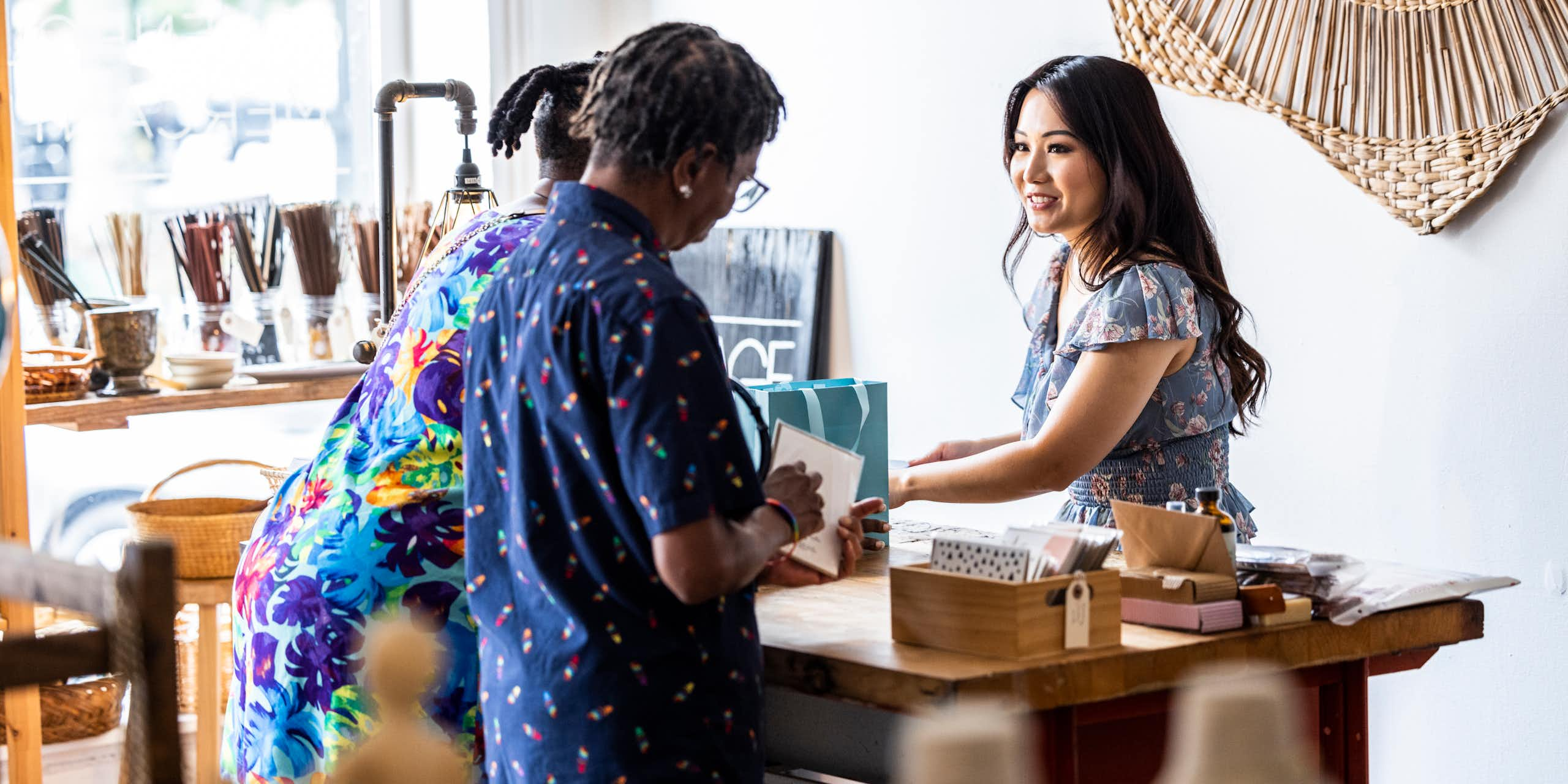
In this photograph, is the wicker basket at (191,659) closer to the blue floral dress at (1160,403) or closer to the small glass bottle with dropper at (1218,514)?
the blue floral dress at (1160,403)

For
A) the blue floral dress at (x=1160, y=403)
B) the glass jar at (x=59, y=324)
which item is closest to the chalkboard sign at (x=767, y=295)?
the glass jar at (x=59, y=324)

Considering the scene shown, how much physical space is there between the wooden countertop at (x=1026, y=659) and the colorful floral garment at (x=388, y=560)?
0.36 m

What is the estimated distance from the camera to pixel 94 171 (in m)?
4.38

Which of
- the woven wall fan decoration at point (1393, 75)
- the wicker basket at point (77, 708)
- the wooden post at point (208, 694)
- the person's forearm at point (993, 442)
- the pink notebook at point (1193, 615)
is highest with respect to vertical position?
the woven wall fan decoration at point (1393, 75)

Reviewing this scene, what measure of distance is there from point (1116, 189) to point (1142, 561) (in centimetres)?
74

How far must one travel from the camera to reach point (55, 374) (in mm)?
3652

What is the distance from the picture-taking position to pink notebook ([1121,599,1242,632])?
1664mm

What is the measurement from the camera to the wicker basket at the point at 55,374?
3.62 m

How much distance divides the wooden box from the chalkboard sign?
2.40 m

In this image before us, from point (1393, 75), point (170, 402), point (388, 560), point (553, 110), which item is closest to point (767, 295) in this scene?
point (170, 402)

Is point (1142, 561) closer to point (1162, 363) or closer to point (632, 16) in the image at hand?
point (1162, 363)

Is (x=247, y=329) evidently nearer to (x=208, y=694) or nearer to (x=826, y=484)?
(x=208, y=694)

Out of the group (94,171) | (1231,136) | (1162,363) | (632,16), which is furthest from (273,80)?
(1162,363)

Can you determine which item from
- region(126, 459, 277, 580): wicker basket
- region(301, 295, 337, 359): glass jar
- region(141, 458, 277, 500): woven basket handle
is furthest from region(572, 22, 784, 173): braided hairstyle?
region(301, 295, 337, 359): glass jar
